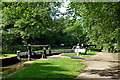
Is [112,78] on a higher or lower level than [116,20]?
lower

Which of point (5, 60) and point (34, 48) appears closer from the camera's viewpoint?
point (5, 60)

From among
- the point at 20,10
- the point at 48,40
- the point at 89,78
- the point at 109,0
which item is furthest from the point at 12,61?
the point at 48,40

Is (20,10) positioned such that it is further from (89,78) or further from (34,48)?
(34,48)

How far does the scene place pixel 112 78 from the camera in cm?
650

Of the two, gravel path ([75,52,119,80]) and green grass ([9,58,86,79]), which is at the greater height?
green grass ([9,58,86,79])

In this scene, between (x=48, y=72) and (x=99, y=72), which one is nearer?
(x=48, y=72)

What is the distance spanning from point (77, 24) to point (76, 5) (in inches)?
64.4

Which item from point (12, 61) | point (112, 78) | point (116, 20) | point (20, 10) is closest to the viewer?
point (112, 78)

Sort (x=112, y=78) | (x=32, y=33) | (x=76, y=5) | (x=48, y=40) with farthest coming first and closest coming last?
(x=48, y=40)
(x=32, y=33)
(x=76, y=5)
(x=112, y=78)

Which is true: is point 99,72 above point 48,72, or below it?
below

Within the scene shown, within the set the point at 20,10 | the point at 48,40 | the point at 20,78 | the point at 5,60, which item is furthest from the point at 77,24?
the point at 48,40

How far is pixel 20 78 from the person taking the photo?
19.6 feet

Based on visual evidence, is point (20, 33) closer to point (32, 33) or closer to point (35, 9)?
point (32, 33)

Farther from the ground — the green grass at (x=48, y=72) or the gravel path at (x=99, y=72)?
the green grass at (x=48, y=72)
